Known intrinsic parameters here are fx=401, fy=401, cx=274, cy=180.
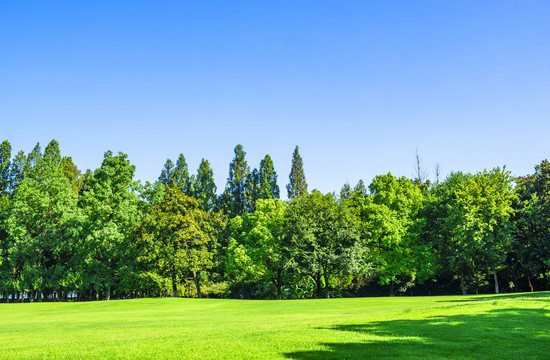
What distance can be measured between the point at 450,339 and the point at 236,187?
70.3 meters

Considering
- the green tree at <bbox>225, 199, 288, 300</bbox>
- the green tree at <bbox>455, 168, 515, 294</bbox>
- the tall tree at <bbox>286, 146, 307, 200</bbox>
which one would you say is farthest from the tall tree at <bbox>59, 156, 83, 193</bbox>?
the green tree at <bbox>455, 168, 515, 294</bbox>

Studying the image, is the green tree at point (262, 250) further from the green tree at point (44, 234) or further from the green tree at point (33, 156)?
the green tree at point (33, 156)

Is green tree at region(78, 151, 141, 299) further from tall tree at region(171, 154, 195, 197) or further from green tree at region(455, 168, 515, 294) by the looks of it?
green tree at region(455, 168, 515, 294)

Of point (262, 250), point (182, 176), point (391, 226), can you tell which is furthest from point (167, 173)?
point (391, 226)

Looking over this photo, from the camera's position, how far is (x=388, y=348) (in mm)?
9141

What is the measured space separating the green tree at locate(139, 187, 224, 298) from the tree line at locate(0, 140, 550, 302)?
14 cm

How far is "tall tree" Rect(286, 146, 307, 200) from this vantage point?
263 feet

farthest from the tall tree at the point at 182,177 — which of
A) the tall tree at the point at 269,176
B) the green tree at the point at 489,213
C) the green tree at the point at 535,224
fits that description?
the green tree at the point at 535,224

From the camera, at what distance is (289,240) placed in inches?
1944

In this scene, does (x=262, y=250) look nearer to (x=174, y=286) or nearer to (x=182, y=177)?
(x=174, y=286)

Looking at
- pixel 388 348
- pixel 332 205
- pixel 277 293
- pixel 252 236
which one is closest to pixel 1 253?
pixel 252 236

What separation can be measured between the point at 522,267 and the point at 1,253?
210ft

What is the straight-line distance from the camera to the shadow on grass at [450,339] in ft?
28.2

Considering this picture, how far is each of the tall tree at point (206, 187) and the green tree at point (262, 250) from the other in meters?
18.0
